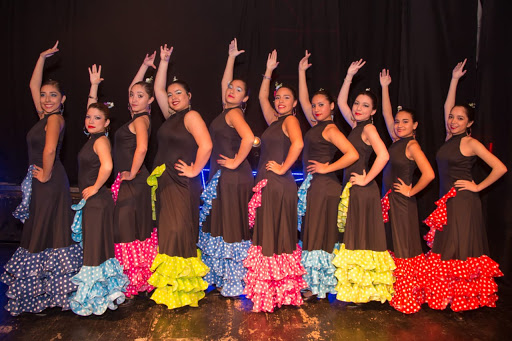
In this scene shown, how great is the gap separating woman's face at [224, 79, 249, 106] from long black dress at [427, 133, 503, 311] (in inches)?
80.7

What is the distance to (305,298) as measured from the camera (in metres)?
4.02

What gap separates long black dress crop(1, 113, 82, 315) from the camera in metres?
3.54

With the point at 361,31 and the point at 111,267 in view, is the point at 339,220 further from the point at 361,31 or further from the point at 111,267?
the point at 361,31

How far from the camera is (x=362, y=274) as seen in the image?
377cm

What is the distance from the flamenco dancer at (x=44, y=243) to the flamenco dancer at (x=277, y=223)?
60.9 inches

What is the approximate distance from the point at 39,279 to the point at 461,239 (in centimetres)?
371

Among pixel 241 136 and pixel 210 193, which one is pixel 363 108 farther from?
pixel 210 193

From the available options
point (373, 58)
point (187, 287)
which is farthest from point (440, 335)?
point (373, 58)

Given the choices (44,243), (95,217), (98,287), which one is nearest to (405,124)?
(95,217)

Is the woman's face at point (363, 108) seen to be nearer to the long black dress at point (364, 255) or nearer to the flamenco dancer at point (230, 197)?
the long black dress at point (364, 255)

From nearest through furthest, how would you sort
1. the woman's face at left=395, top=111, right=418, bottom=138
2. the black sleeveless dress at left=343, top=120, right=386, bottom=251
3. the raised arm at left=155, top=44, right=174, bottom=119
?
the black sleeveless dress at left=343, top=120, right=386, bottom=251 < the woman's face at left=395, top=111, right=418, bottom=138 < the raised arm at left=155, top=44, right=174, bottom=119

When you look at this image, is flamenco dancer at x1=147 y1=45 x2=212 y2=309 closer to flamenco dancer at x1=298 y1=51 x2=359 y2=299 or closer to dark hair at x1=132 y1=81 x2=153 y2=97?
dark hair at x1=132 y1=81 x2=153 y2=97

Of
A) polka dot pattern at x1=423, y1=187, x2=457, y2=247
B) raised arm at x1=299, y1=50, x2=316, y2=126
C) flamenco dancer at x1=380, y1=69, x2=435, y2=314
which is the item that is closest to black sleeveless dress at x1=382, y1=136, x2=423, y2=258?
flamenco dancer at x1=380, y1=69, x2=435, y2=314

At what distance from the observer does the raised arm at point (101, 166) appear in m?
3.52
